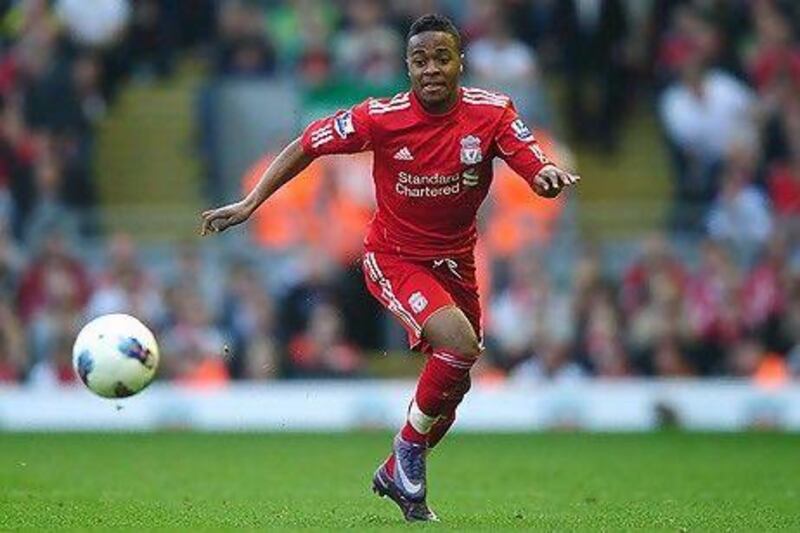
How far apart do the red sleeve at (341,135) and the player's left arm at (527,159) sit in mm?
666

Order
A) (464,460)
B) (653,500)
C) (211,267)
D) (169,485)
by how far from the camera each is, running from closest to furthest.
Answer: (653,500)
(169,485)
(464,460)
(211,267)

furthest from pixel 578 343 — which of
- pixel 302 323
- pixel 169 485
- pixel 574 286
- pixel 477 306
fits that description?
pixel 477 306

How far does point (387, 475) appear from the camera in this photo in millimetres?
11125

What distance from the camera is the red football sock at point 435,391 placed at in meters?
10.9

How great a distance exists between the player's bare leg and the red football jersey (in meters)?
0.48

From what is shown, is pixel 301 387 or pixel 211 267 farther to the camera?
pixel 211 267

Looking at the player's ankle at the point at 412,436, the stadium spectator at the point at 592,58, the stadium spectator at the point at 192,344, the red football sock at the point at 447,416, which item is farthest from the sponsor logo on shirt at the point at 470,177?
the stadium spectator at the point at 592,58

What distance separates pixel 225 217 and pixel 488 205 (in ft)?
32.1

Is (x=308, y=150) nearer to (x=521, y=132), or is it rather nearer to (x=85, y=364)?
(x=521, y=132)

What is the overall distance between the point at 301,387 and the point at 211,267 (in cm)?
219

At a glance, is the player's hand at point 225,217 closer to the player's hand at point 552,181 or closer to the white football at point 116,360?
the white football at point 116,360

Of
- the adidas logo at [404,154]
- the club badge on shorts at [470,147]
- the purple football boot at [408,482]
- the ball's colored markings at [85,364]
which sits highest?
the club badge on shorts at [470,147]

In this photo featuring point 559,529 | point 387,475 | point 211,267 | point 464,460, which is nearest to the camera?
point 559,529

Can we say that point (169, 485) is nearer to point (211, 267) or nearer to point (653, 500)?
point (653, 500)
